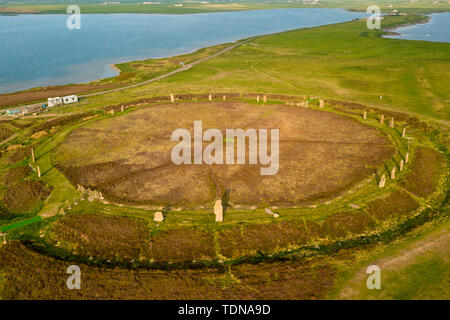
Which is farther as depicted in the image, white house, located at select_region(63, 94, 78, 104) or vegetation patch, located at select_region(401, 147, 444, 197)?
white house, located at select_region(63, 94, 78, 104)

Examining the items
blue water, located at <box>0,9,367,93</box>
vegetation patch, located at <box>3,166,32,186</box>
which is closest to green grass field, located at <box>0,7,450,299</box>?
vegetation patch, located at <box>3,166,32,186</box>

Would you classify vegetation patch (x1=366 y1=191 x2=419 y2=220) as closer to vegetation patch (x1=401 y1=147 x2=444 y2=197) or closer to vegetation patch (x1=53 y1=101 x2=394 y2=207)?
vegetation patch (x1=401 y1=147 x2=444 y2=197)

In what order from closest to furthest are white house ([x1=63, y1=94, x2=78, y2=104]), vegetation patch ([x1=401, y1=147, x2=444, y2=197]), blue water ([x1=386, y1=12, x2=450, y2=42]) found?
vegetation patch ([x1=401, y1=147, x2=444, y2=197]) < white house ([x1=63, y1=94, x2=78, y2=104]) < blue water ([x1=386, y1=12, x2=450, y2=42])

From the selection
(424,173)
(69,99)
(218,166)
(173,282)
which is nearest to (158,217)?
(173,282)

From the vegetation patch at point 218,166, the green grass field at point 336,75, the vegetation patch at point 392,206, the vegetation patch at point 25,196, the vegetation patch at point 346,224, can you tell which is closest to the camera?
the vegetation patch at point 346,224

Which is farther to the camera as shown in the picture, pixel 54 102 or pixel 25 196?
pixel 54 102

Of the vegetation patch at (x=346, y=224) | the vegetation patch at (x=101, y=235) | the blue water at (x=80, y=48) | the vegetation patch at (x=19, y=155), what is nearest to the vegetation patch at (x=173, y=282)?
the vegetation patch at (x=101, y=235)

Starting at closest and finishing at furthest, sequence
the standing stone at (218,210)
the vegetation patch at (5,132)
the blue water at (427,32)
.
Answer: the standing stone at (218,210)
the vegetation patch at (5,132)
the blue water at (427,32)

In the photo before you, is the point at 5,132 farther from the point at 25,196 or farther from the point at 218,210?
the point at 218,210

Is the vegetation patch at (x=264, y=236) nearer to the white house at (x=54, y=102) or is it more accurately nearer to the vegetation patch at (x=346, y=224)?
the vegetation patch at (x=346, y=224)

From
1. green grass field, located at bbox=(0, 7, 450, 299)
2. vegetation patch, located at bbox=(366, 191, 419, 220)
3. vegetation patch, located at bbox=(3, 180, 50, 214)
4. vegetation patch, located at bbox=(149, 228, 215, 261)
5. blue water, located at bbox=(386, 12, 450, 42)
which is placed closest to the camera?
green grass field, located at bbox=(0, 7, 450, 299)
